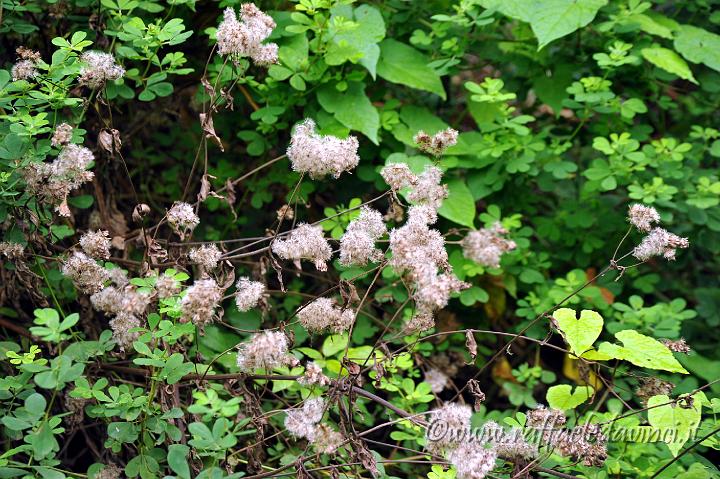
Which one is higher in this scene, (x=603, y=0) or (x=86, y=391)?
(x=603, y=0)

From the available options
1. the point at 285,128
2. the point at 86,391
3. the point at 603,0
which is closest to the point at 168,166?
the point at 285,128

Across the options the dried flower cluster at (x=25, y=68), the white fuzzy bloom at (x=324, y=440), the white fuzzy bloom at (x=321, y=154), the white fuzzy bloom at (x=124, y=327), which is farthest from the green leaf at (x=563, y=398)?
the dried flower cluster at (x=25, y=68)

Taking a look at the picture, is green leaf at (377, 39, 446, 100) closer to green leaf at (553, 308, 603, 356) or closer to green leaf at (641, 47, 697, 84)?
green leaf at (641, 47, 697, 84)

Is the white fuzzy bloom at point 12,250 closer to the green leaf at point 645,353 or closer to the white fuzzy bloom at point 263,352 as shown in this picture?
the white fuzzy bloom at point 263,352

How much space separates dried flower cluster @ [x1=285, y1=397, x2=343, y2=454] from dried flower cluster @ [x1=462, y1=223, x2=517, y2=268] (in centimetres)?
46

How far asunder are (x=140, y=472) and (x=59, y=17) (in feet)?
4.72

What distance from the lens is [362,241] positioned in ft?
5.28

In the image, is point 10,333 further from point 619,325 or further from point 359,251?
point 619,325

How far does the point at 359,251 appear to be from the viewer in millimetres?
1605

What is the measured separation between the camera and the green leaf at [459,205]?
7.97 ft

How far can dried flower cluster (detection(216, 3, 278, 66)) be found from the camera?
5.49 feet

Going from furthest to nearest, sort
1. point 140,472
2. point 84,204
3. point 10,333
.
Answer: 1. point 10,333
2. point 84,204
3. point 140,472

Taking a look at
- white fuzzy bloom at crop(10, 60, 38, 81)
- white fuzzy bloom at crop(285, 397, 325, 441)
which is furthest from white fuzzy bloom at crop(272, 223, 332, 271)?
white fuzzy bloom at crop(10, 60, 38, 81)

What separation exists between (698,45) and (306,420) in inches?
82.5
